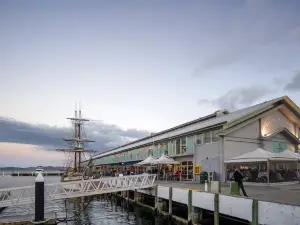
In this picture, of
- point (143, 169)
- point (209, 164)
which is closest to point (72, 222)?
point (209, 164)

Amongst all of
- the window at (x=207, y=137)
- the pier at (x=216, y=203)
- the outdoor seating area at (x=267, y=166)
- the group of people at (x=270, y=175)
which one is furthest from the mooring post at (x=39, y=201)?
the window at (x=207, y=137)

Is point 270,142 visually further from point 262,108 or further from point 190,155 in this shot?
point 190,155

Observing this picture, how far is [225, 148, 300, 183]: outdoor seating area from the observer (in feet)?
88.5

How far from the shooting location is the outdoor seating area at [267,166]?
27.0 metres

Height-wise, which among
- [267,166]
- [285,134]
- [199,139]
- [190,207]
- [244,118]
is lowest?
[190,207]

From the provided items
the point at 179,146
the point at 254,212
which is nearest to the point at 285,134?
the point at 179,146

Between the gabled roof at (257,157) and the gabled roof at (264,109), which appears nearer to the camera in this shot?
the gabled roof at (257,157)

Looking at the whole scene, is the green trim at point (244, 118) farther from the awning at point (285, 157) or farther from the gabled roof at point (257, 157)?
the awning at point (285, 157)

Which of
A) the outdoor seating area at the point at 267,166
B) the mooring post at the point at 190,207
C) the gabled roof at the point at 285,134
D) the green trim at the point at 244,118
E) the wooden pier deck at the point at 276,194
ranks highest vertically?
the green trim at the point at 244,118

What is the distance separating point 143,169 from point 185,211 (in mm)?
30352

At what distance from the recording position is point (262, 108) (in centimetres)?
3288

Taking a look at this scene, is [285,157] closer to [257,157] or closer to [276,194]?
[257,157]

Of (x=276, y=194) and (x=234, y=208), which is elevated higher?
(x=276, y=194)

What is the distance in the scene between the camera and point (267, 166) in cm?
2689
